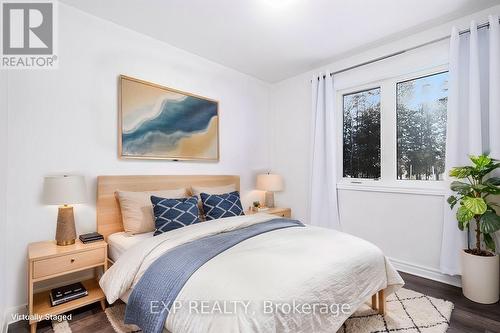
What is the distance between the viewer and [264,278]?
4.29ft

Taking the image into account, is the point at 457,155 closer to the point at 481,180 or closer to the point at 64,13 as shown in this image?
the point at 481,180

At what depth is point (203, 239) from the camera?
1.85 meters

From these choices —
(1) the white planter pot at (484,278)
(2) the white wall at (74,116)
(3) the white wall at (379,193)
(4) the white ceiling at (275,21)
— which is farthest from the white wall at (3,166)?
(1) the white planter pot at (484,278)

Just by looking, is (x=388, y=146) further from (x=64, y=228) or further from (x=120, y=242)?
(x=64, y=228)

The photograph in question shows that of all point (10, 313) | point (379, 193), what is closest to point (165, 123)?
point (10, 313)

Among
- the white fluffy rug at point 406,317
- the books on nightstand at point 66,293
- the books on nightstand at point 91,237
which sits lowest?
the white fluffy rug at point 406,317

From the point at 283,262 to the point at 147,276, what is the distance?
84 centimetres

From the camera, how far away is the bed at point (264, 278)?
46.3 inches

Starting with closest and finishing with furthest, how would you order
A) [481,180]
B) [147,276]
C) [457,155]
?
[147,276]
[481,180]
[457,155]

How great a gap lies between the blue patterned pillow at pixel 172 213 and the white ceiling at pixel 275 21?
178 cm

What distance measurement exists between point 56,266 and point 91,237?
33 cm

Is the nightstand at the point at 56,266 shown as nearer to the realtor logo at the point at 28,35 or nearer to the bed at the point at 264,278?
the bed at the point at 264,278

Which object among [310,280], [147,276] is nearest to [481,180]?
[310,280]

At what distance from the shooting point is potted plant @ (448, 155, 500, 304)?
2.10 m
